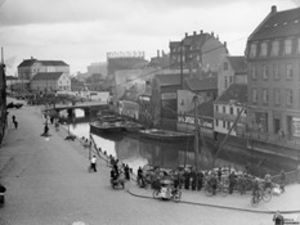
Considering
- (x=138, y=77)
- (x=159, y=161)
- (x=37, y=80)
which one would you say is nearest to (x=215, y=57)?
(x=138, y=77)

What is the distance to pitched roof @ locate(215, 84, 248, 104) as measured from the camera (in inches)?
1637

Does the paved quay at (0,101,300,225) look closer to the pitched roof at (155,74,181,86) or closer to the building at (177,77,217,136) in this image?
the building at (177,77,217,136)

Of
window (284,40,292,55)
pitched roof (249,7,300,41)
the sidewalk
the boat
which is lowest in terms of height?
the boat

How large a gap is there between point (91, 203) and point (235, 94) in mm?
28558

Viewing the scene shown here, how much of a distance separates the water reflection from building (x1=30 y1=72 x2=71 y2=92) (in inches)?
777

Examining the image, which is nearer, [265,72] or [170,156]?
[265,72]

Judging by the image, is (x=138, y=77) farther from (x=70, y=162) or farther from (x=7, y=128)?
(x=70, y=162)

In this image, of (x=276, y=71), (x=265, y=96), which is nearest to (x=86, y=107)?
(x=265, y=96)

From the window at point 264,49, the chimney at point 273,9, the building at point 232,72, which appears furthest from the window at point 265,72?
the building at point 232,72

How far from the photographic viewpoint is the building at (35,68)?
64.9m

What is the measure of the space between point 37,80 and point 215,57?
27.5 metres

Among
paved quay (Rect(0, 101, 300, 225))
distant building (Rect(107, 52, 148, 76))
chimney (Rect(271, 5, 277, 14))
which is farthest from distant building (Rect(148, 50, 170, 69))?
paved quay (Rect(0, 101, 300, 225))

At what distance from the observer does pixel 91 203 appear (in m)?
16.3

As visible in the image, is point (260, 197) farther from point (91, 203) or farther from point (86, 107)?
point (86, 107)
